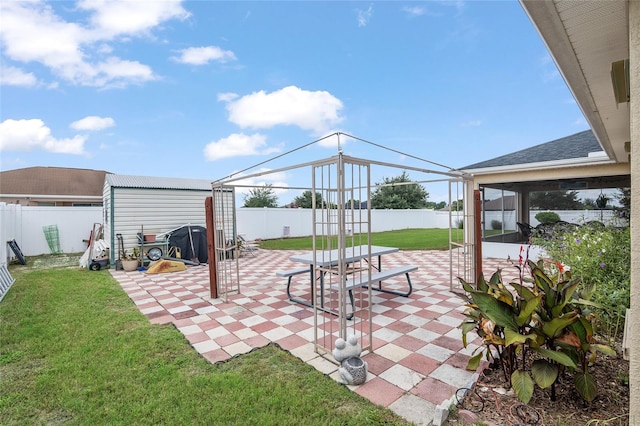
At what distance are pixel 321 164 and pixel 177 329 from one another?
276 centimetres

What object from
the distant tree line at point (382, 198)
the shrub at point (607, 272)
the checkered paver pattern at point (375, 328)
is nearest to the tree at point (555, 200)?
the checkered paver pattern at point (375, 328)

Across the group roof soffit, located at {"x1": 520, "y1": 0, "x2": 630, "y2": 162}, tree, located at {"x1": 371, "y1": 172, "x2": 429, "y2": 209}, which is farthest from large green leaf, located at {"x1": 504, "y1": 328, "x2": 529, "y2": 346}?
tree, located at {"x1": 371, "y1": 172, "x2": 429, "y2": 209}

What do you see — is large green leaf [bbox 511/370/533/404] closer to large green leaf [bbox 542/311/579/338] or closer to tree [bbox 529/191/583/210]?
large green leaf [bbox 542/311/579/338]

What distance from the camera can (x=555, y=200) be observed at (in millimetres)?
9688

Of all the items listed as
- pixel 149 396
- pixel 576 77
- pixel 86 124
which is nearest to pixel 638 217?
pixel 576 77

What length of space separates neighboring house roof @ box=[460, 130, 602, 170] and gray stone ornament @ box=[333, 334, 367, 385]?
7567 mm

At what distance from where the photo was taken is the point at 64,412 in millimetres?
2133

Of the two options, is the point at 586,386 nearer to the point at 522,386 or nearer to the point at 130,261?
the point at 522,386

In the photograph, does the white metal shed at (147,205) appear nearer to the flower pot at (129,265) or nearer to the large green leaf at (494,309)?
the flower pot at (129,265)

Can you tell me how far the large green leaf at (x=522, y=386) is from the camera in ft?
5.89

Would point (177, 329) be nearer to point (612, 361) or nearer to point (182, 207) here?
point (612, 361)

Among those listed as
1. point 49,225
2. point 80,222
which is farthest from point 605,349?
point 49,225

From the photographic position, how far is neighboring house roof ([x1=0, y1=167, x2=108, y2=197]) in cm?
1770

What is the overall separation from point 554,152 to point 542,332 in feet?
26.3
